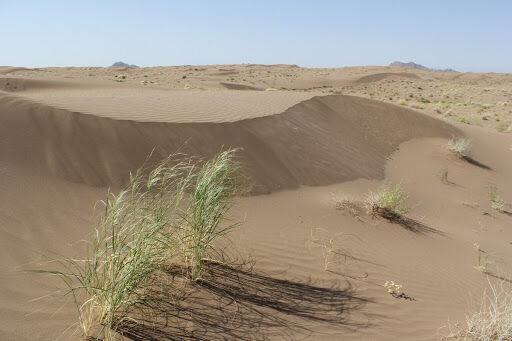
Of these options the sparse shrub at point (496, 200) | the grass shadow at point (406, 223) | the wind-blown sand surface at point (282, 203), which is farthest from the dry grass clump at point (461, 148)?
the grass shadow at point (406, 223)

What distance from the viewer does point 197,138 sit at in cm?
777

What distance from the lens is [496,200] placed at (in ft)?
29.9

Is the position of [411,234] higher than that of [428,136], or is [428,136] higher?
A: [428,136]

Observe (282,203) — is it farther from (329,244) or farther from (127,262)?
A: (127,262)

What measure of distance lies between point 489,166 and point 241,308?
38.8 ft

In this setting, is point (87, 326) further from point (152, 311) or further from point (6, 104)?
point (6, 104)

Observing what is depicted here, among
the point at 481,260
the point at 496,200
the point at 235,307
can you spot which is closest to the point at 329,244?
the point at 235,307

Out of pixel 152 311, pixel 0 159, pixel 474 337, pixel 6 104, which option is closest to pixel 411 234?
pixel 474 337

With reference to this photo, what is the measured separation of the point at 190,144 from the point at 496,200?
7260mm

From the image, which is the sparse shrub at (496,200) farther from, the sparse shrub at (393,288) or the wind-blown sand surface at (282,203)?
the sparse shrub at (393,288)

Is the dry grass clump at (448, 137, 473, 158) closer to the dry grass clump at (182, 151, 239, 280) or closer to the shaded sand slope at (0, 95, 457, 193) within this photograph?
the shaded sand slope at (0, 95, 457, 193)

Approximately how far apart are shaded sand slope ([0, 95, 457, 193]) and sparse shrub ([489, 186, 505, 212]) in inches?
105

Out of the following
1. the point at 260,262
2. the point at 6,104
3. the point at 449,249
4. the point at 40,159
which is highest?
the point at 6,104

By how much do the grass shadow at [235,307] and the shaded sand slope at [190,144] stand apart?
2891mm
